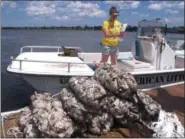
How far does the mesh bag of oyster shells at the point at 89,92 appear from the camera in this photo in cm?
442

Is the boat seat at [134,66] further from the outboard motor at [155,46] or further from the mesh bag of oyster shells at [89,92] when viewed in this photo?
the mesh bag of oyster shells at [89,92]

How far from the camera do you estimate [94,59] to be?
384 inches

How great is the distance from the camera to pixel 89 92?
14.5 ft

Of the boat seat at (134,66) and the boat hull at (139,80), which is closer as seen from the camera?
Result: the boat hull at (139,80)

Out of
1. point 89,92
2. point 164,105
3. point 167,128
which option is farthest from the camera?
point 164,105

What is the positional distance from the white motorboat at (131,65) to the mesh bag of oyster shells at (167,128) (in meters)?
2.64

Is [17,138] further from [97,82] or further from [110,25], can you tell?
[110,25]

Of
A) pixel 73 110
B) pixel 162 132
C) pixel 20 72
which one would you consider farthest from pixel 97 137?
pixel 20 72

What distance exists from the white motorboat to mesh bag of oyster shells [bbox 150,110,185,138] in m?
2.64

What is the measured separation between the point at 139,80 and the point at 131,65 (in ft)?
1.50

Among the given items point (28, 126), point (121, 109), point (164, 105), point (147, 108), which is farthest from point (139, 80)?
point (28, 126)

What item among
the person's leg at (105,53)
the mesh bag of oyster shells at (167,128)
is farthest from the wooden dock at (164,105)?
the person's leg at (105,53)

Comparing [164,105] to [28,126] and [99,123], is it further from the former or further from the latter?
[28,126]

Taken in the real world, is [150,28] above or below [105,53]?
above
